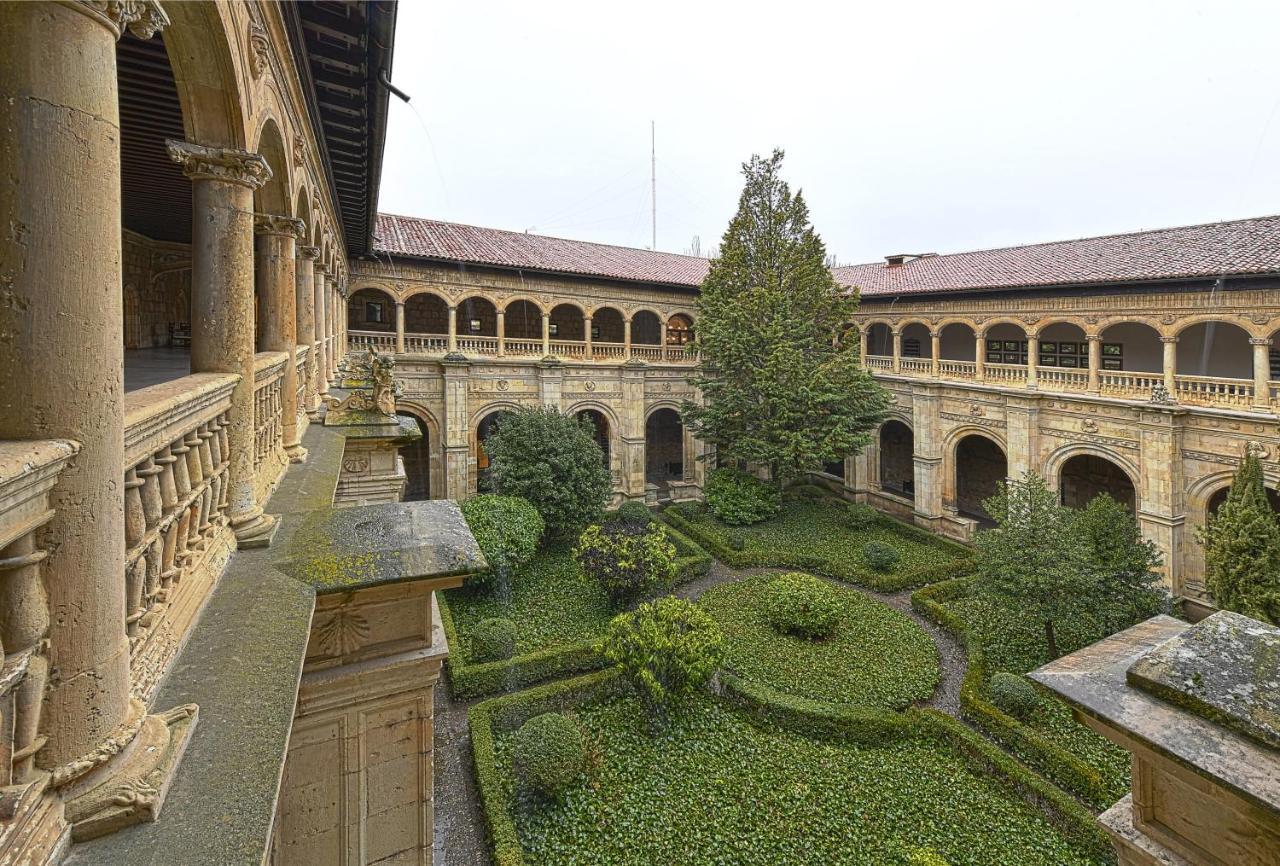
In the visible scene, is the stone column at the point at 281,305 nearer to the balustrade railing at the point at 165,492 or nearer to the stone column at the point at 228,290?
the stone column at the point at 228,290

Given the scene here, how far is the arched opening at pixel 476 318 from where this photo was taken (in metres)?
23.1

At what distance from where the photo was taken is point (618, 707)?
10375 millimetres

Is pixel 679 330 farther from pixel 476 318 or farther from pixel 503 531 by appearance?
pixel 503 531

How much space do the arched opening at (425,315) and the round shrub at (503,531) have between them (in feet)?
32.0

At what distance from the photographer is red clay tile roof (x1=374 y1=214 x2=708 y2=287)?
19859 millimetres

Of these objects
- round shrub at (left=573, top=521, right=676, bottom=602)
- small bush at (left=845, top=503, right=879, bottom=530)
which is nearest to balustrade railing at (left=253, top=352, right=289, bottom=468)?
round shrub at (left=573, top=521, right=676, bottom=602)

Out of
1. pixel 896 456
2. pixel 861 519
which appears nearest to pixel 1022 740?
pixel 861 519

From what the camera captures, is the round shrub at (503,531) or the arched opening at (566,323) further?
the arched opening at (566,323)

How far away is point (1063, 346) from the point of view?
2002 centimetres

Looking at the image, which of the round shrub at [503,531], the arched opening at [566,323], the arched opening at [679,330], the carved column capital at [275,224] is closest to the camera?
the carved column capital at [275,224]

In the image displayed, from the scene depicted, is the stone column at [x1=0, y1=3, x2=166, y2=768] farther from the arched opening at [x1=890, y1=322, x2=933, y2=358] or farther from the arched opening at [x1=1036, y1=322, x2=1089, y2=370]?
the arched opening at [x1=890, y1=322, x2=933, y2=358]

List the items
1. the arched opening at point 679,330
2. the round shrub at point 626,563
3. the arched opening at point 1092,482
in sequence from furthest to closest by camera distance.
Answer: the arched opening at point 679,330, the arched opening at point 1092,482, the round shrub at point 626,563

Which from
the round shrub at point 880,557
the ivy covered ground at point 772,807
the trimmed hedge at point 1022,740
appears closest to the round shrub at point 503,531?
the ivy covered ground at point 772,807

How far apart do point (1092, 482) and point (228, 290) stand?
81.4 ft
